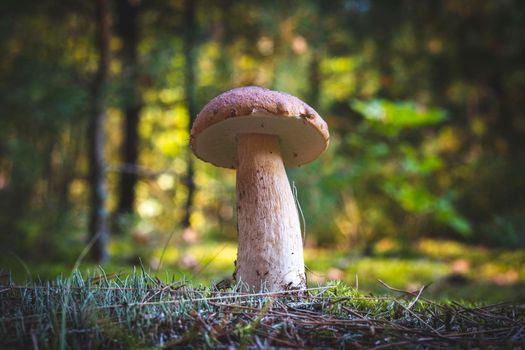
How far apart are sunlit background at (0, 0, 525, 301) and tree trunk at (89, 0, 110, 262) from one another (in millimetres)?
93

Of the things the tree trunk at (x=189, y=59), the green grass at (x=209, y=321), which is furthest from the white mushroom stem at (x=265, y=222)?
the tree trunk at (x=189, y=59)

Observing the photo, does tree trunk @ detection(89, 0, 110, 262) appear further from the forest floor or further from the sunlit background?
the forest floor

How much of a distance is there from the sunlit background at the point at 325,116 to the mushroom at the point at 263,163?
3.79 ft

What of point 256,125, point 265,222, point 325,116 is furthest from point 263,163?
point 325,116

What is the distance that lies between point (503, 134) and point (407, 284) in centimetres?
441

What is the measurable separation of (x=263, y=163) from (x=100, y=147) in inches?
102

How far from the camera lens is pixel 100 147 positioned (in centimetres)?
388

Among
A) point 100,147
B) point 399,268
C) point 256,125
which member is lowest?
point 399,268

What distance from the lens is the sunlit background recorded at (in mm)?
3824

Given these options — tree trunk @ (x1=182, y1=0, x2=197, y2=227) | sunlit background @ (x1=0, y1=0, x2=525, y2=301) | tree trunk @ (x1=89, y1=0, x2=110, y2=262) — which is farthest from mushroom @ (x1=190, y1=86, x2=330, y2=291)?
tree trunk @ (x1=182, y1=0, x2=197, y2=227)

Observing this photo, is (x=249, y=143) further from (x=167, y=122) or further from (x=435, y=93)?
(x=167, y=122)

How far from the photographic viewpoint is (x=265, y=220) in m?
1.83

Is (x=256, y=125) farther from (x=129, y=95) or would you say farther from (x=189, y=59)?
(x=189, y=59)

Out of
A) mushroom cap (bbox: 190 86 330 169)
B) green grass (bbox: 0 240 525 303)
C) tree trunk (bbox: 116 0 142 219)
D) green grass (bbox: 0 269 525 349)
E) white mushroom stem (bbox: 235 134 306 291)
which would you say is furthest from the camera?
tree trunk (bbox: 116 0 142 219)
